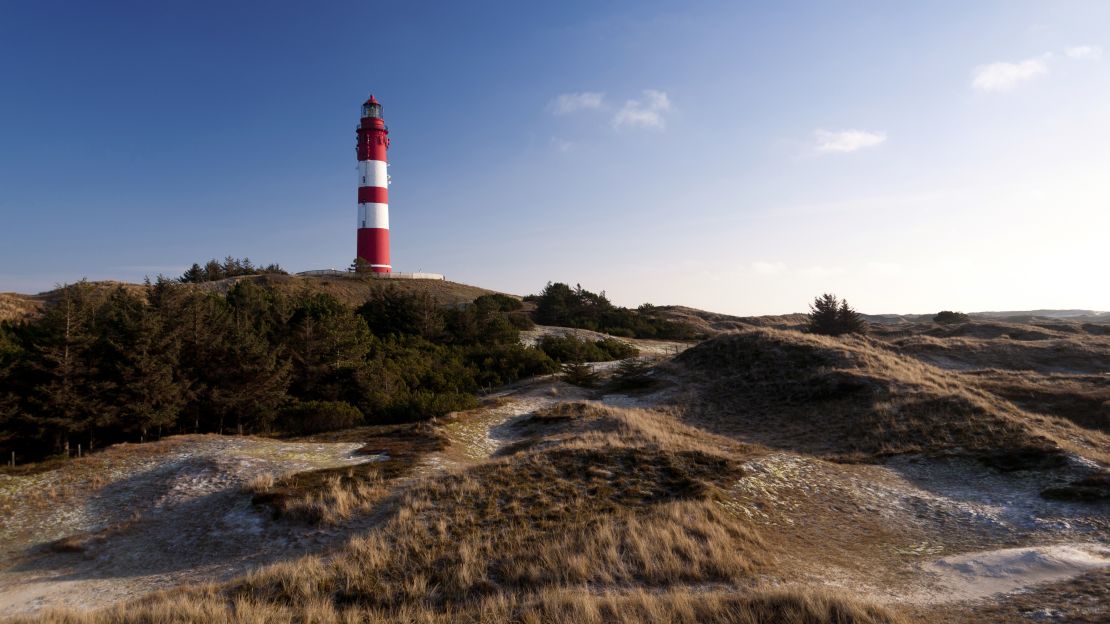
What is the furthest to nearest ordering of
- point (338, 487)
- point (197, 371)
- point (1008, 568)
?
point (197, 371), point (338, 487), point (1008, 568)

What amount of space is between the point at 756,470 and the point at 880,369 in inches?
587

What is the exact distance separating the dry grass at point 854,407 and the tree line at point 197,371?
36.4ft

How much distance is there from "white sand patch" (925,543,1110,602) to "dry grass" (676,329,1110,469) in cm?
643

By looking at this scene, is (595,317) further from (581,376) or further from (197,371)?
(197,371)

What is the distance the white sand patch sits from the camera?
27.8ft

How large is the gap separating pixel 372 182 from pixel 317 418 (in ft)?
129

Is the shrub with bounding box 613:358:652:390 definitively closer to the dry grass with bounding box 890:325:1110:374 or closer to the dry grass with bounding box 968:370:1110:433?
the dry grass with bounding box 968:370:1110:433

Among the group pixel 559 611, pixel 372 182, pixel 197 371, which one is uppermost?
pixel 372 182

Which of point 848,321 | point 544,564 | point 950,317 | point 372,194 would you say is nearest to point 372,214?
point 372,194

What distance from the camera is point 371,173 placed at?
5659 centimetres

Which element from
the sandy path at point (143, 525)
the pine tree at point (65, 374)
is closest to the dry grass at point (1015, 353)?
the sandy path at point (143, 525)

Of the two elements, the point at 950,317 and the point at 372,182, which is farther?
the point at 950,317

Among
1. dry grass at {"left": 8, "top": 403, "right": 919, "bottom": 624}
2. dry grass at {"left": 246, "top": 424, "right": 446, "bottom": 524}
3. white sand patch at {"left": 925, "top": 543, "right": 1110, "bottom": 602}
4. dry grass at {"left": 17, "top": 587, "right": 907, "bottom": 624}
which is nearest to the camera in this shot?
dry grass at {"left": 17, "top": 587, "right": 907, "bottom": 624}

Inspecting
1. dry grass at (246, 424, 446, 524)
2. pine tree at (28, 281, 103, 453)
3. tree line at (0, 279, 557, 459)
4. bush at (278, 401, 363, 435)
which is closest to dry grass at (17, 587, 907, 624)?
dry grass at (246, 424, 446, 524)
